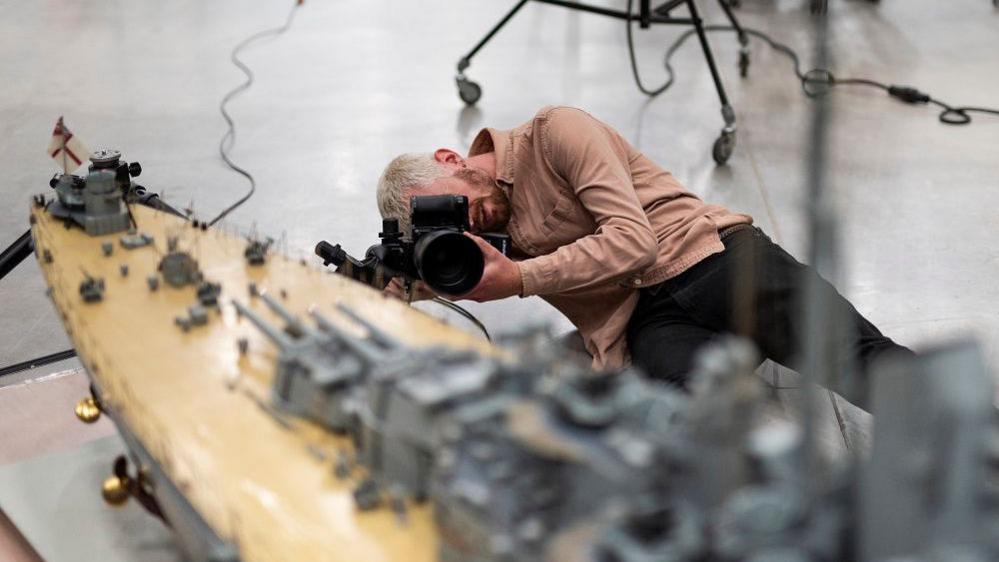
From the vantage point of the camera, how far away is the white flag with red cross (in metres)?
1.91

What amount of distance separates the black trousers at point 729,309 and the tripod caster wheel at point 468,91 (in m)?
2.04

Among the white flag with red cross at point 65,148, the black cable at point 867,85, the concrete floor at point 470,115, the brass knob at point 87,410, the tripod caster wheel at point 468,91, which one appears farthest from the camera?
the tripod caster wheel at point 468,91

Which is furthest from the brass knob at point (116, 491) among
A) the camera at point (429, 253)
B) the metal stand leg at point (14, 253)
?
the metal stand leg at point (14, 253)

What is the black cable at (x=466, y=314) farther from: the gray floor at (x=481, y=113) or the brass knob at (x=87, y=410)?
the brass knob at (x=87, y=410)

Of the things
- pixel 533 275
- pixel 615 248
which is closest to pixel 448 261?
pixel 533 275

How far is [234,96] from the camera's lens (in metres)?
4.29

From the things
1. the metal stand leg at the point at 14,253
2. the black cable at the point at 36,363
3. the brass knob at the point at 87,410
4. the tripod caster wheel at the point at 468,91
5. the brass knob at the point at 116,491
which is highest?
the metal stand leg at the point at 14,253

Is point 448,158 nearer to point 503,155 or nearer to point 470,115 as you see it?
point 503,155

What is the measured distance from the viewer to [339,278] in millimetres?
1487

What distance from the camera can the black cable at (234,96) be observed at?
11.0 feet

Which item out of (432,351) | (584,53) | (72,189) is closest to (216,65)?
(584,53)

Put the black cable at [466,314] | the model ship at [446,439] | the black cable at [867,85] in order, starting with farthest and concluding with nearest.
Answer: the black cable at [867,85] → the black cable at [466,314] → the model ship at [446,439]

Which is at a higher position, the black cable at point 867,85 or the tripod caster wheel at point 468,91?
the tripod caster wheel at point 468,91

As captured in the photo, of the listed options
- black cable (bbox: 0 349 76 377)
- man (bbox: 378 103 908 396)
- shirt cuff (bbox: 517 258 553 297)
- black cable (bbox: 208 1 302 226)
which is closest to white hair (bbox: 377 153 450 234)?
man (bbox: 378 103 908 396)
